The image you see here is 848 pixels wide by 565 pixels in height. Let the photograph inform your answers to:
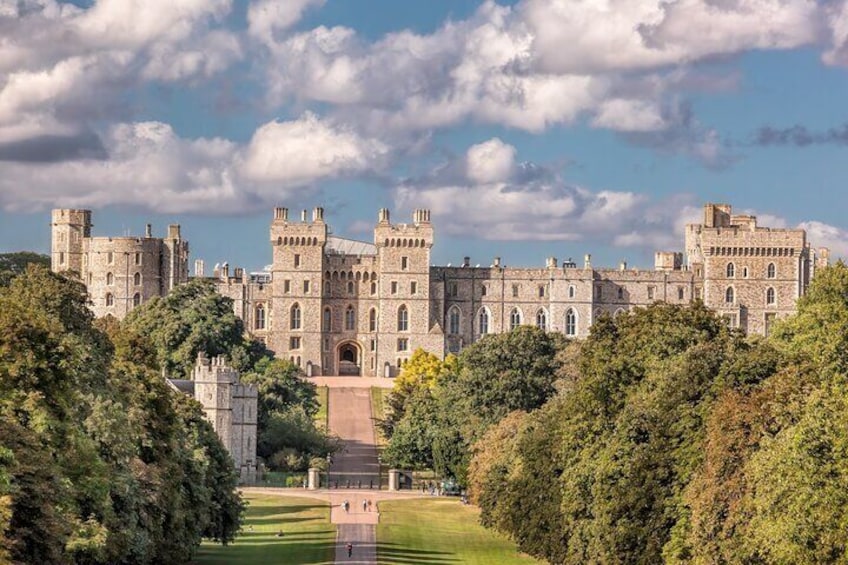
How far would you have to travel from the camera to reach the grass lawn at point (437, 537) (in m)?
58.9

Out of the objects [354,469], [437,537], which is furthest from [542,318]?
[437,537]

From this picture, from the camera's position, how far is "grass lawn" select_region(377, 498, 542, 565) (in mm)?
58875

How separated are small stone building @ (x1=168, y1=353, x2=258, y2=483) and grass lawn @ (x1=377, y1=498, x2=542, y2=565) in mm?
8139

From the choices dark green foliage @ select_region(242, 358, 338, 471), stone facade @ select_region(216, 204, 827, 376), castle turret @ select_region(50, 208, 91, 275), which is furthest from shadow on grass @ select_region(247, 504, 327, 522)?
castle turret @ select_region(50, 208, 91, 275)

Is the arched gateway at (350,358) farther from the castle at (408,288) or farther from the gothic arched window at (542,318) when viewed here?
the gothic arched window at (542,318)

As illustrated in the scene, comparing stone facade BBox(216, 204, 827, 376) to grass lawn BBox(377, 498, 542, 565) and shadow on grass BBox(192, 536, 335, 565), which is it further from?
shadow on grass BBox(192, 536, 335, 565)

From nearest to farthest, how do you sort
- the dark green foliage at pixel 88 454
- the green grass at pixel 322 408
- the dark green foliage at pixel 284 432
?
the dark green foliage at pixel 88 454 < the dark green foliage at pixel 284 432 < the green grass at pixel 322 408

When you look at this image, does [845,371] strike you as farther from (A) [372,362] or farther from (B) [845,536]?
(A) [372,362]

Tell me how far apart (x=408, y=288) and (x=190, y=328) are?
30368 mm

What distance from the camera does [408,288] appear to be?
128250 millimetres

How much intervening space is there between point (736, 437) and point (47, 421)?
1439cm

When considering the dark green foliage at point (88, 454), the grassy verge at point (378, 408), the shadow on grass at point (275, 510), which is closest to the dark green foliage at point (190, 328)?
the grassy verge at point (378, 408)

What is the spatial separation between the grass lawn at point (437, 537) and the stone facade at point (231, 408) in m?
8.13

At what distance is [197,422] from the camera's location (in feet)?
201
